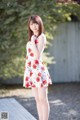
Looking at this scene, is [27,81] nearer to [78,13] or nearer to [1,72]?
[1,72]

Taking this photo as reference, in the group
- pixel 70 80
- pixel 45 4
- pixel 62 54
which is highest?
pixel 45 4

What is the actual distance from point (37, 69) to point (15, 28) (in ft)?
15.3

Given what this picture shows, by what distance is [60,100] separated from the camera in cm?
984

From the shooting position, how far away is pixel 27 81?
6.21 m

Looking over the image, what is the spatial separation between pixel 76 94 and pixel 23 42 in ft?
6.20

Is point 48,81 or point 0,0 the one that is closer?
point 48,81

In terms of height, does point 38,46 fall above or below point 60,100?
above

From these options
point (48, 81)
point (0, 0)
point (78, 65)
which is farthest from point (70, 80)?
point (48, 81)

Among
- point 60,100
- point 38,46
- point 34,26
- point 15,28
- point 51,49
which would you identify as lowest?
point 60,100

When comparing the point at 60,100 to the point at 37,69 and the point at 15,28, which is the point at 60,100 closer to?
the point at 15,28

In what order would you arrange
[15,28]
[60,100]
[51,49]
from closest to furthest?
1. [60,100]
2. [15,28]
3. [51,49]

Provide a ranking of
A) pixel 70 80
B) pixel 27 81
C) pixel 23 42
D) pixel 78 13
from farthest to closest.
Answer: pixel 70 80, pixel 78 13, pixel 23 42, pixel 27 81

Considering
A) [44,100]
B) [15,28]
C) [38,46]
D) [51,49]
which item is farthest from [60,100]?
[38,46]

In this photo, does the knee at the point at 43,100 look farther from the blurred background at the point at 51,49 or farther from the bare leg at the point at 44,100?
the blurred background at the point at 51,49
